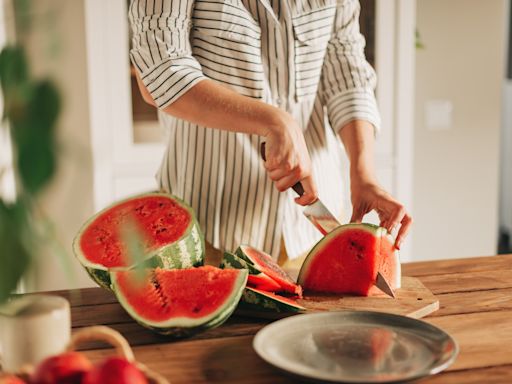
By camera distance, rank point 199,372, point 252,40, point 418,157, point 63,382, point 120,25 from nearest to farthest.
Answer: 1. point 63,382
2. point 199,372
3. point 252,40
4. point 120,25
5. point 418,157

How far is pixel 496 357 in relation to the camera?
1.13 m

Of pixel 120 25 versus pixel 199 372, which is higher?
pixel 120 25

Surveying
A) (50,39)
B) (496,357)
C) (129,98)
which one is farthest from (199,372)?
(129,98)

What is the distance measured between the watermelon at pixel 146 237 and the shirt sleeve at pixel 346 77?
604 millimetres

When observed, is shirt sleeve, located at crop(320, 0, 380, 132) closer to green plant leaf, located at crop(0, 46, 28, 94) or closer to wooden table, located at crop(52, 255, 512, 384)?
wooden table, located at crop(52, 255, 512, 384)

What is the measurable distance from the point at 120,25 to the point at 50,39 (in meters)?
2.58

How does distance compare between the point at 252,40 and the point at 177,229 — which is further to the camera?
the point at 252,40

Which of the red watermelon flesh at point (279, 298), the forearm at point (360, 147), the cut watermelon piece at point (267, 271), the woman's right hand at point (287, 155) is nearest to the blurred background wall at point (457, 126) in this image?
the forearm at point (360, 147)

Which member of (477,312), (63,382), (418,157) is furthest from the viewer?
(418,157)

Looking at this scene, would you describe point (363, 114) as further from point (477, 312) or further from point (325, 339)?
point (325, 339)

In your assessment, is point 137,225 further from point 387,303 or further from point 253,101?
point 387,303

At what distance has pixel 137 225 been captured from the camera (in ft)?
4.65

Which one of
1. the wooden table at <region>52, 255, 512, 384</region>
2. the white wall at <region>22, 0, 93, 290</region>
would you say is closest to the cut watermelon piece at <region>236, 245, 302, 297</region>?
the wooden table at <region>52, 255, 512, 384</region>

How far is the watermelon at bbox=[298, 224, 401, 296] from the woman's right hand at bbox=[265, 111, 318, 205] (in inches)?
5.3
